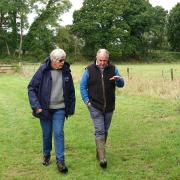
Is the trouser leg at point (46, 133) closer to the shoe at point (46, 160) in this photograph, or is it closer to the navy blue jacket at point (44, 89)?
the shoe at point (46, 160)

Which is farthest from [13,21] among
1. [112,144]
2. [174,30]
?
[112,144]

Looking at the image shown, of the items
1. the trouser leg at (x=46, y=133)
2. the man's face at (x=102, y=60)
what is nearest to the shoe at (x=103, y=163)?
the trouser leg at (x=46, y=133)

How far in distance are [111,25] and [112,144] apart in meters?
64.7

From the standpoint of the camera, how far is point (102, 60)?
27.5ft

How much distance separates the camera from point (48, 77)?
26.8 feet

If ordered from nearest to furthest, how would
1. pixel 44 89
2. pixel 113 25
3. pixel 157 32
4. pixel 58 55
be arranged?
1. pixel 58 55
2. pixel 44 89
3. pixel 113 25
4. pixel 157 32

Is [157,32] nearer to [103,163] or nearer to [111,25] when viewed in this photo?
[111,25]

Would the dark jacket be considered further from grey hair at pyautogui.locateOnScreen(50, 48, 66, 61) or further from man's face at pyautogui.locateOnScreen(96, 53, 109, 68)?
grey hair at pyautogui.locateOnScreen(50, 48, 66, 61)

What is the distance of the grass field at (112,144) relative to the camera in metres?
8.26

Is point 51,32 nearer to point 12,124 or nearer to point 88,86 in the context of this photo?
point 12,124

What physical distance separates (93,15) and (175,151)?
64358mm

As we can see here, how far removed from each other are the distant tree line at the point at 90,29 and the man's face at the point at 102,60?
5547 cm

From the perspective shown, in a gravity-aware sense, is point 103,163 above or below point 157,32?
below

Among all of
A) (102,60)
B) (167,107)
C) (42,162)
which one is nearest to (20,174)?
(42,162)
